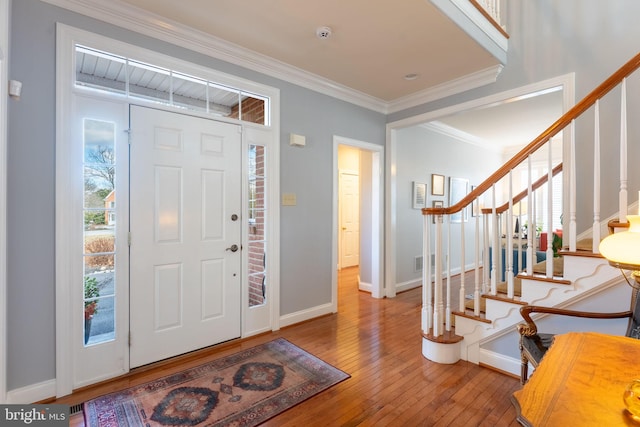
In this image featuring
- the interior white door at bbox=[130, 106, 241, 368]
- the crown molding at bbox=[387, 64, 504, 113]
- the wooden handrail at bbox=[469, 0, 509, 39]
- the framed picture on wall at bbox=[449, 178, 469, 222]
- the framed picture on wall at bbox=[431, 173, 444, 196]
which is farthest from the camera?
the framed picture on wall at bbox=[449, 178, 469, 222]

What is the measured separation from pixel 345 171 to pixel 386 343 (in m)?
4.46

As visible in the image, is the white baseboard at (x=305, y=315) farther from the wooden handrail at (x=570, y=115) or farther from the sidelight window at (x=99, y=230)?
the wooden handrail at (x=570, y=115)

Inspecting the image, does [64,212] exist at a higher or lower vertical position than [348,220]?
higher

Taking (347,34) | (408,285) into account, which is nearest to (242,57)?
(347,34)

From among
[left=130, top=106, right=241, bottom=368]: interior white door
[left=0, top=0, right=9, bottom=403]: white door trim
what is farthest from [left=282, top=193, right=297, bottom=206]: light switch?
[left=0, top=0, right=9, bottom=403]: white door trim

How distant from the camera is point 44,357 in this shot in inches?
76.8

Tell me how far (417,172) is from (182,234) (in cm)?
379

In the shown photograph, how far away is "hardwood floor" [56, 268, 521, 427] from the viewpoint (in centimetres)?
179

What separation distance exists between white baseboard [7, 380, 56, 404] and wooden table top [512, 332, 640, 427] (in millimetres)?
2718

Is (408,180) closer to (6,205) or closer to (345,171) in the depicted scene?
(345,171)

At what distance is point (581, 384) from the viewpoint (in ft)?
2.96

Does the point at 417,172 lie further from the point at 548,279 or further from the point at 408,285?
the point at 548,279

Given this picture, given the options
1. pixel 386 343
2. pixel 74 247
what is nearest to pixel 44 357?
pixel 74 247

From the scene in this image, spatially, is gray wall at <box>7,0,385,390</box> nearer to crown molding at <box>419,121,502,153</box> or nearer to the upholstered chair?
the upholstered chair
